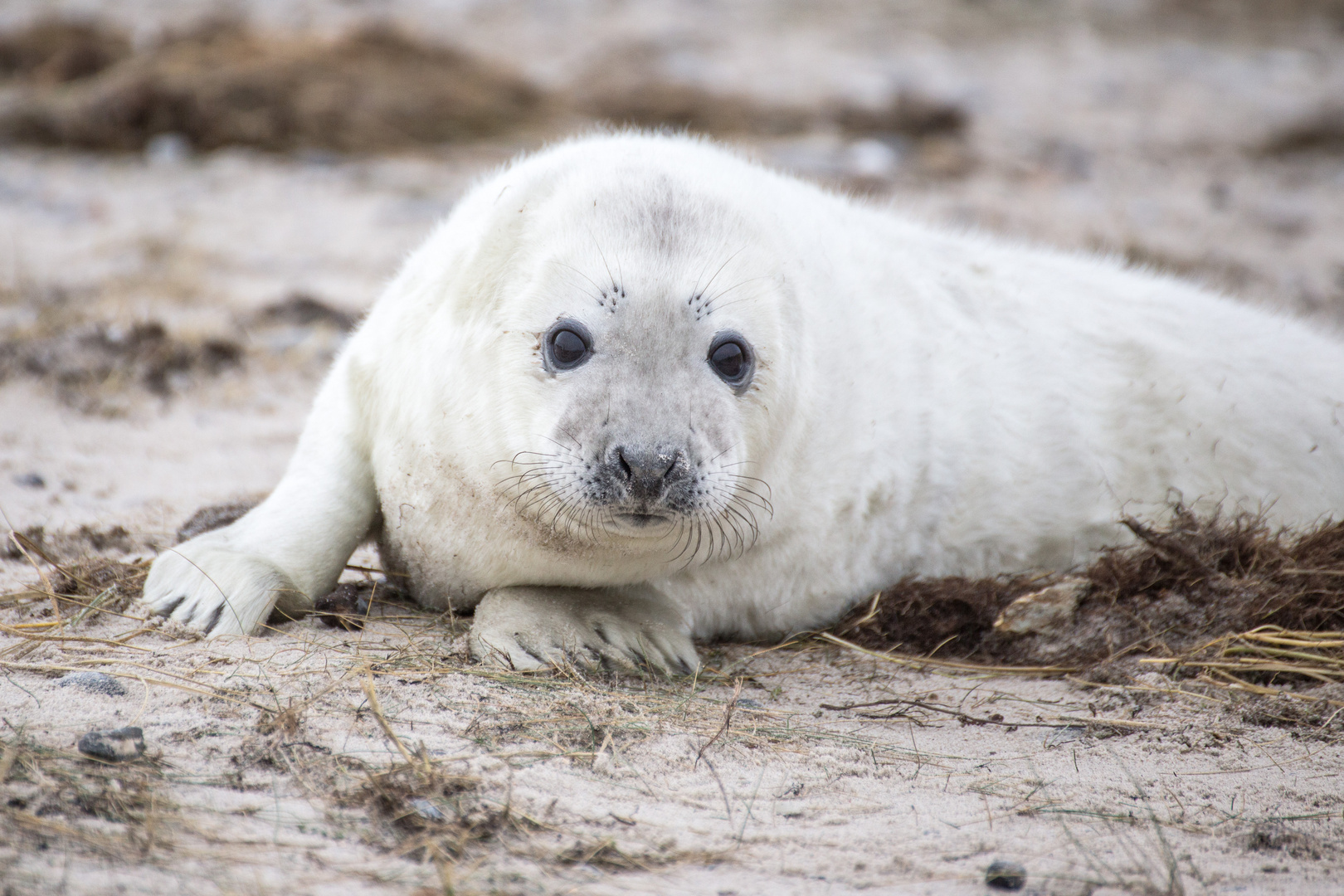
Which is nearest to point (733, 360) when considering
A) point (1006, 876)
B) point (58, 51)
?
point (1006, 876)

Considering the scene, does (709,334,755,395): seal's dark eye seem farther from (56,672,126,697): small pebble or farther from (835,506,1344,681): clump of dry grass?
(56,672,126,697): small pebble

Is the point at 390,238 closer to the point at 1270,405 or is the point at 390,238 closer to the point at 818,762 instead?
the point at 1270,405

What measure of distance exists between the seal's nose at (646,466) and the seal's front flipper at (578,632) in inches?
17.8

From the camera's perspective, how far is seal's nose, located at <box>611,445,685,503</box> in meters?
2.36

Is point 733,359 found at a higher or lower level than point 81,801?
higher

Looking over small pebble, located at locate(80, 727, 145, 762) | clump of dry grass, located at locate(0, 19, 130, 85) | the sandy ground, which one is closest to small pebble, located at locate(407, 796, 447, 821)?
the sandy ground

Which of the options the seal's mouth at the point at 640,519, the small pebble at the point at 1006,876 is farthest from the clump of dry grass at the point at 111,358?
the small pebble at the point at 1006,876

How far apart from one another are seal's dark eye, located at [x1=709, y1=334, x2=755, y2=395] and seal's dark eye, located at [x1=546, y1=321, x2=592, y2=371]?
0.90ft

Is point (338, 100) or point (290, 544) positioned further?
point (338, 100)

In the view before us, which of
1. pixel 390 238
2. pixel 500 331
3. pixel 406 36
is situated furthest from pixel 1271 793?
pixel 406 36

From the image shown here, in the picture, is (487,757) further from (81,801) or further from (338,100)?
(338,100)

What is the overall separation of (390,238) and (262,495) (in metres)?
3.12

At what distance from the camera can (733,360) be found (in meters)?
2.63

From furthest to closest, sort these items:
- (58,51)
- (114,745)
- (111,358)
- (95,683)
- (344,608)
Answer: (58,51) → (111,358) → (344,608) → (95,683) → (114,745)
